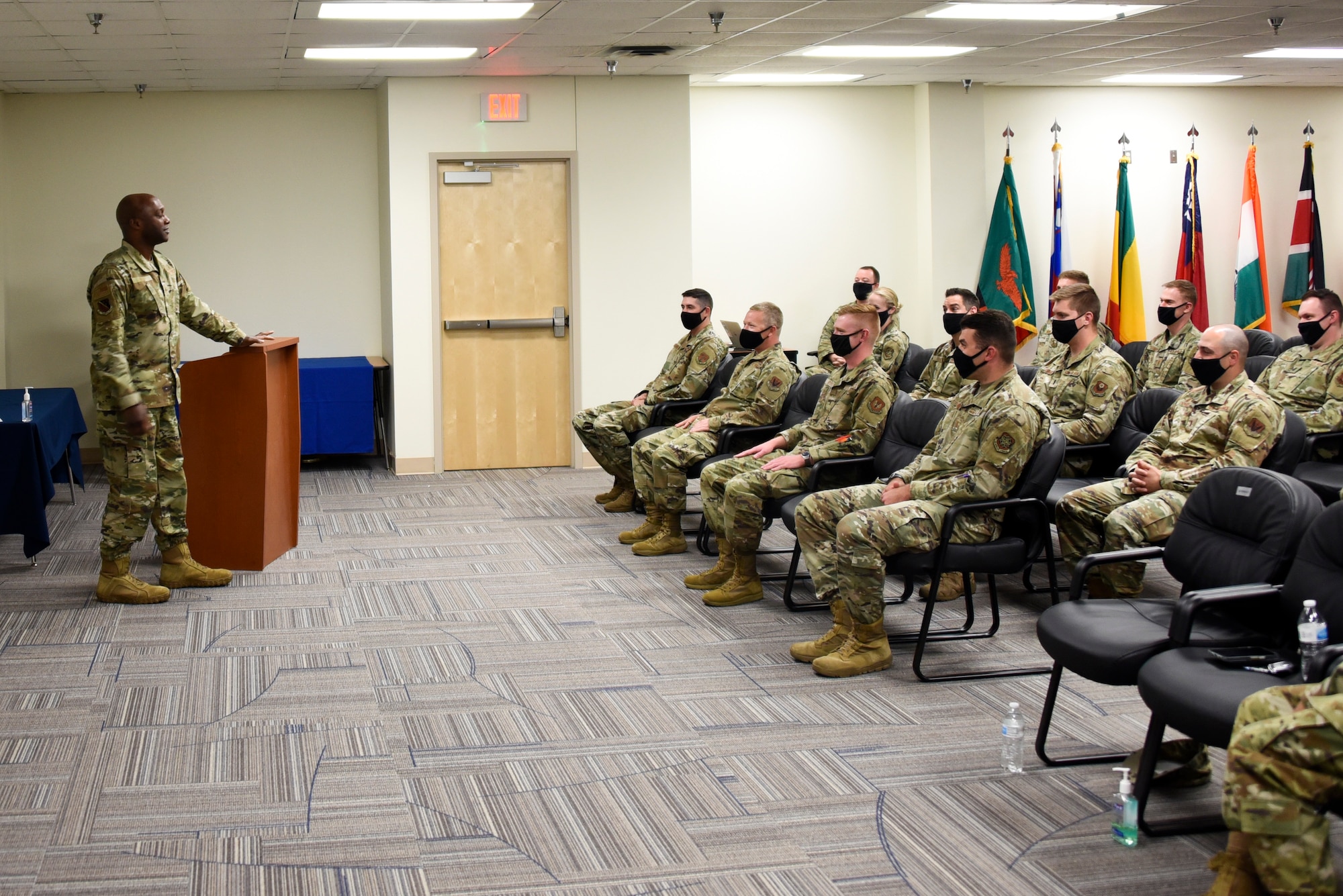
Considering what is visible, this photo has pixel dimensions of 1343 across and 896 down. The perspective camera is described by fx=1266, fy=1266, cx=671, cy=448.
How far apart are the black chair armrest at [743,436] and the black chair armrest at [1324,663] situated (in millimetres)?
3782

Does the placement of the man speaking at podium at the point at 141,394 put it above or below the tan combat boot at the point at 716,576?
above

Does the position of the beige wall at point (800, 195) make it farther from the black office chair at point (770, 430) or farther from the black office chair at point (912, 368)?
the black office chair at point (770, 430)

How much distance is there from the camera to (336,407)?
30.3 feet

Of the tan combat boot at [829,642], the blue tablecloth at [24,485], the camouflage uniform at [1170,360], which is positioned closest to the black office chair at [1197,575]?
the tan combat boot at [829,642]

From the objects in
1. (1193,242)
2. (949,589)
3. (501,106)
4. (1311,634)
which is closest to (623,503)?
(949,589)

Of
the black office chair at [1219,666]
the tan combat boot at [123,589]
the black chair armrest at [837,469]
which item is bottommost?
the tan combat boot at [123,589]

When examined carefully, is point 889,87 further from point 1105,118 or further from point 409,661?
point 409,661

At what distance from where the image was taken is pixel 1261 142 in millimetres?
11070

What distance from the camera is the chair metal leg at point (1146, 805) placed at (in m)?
3.22

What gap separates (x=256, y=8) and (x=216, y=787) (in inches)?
171

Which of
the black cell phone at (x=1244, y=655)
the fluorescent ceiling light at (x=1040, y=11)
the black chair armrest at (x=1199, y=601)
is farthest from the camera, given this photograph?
the fluorescent ceiling light at (x=1040, y=11)

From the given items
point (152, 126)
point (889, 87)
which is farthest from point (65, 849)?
point (889, 87)

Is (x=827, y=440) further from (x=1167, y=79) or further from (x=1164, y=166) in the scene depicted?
(x=1164, y=166)

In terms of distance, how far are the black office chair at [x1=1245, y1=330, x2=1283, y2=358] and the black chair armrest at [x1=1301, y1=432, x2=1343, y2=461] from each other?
1.72 metres
